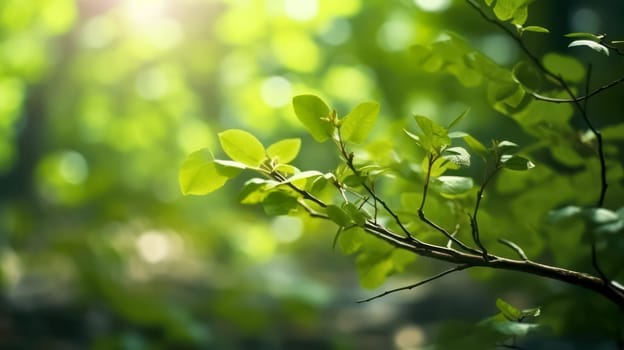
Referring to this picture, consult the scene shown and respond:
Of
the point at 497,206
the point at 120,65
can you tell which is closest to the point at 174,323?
the point at 497,206

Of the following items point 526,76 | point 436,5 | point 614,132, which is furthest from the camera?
point 436,5

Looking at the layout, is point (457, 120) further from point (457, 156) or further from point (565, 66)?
point (565, 66)

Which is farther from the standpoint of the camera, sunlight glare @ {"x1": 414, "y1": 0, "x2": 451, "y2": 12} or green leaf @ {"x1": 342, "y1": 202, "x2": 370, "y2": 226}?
sunlight glare @ {"x1": 414, "y1": 0, "x2": 451, "y2": 12}

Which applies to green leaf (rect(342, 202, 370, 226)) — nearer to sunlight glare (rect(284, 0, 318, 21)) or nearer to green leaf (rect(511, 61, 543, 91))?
green leaf (rect(511, 61, 543, 91))

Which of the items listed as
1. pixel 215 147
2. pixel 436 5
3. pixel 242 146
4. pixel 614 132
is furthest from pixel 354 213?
pixel 215 147

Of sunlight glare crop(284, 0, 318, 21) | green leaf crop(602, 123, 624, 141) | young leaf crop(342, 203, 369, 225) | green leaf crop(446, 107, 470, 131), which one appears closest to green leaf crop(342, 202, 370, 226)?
young leaf crop(342, 203, 369, 225)

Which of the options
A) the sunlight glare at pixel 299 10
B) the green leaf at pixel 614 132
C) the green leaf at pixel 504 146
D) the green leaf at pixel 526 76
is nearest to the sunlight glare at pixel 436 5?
the sunlight glare at pixel 299 10
